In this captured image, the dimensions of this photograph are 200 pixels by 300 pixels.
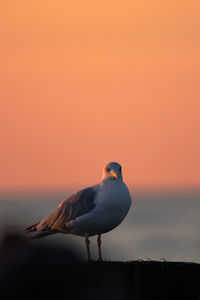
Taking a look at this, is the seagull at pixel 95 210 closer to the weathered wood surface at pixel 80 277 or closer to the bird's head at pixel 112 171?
the bird's head at pixel 112 171

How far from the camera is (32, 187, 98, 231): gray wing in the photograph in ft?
57.2

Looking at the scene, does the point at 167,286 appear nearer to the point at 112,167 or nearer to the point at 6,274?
the point at 6,274

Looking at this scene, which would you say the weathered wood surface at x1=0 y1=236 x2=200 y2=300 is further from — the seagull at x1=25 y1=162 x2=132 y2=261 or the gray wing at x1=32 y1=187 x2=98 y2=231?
the gray wing at x1=32 y1=187 x2=98 y2=231

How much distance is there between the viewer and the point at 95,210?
17.3 metres

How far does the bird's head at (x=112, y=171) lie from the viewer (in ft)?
57.0

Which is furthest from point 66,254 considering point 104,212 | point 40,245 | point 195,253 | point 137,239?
→ point 137,239

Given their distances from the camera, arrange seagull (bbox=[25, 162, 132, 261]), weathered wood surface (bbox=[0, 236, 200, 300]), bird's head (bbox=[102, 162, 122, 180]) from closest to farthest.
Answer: weathered wood surface (bbox=[0, 236, 200, 300]) < seagull (bbox=[25, 162, 132, 261]) < bird's head (bbox=[102, 162, 122, 180])

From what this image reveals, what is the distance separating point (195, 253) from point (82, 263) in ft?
150

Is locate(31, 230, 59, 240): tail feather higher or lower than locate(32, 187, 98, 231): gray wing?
lower

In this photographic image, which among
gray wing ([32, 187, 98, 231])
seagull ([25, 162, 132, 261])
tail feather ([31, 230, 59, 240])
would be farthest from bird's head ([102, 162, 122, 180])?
tail feather ([31, 230, 59, 240])

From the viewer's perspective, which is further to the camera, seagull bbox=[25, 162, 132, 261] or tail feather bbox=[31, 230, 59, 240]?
tail feather bbox=[31, 230, 59, 240]

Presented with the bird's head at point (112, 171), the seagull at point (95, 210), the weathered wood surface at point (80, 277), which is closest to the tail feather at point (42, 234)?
the seagull at point (95, 210)

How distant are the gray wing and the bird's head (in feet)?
1.03

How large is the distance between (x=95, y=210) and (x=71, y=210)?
0.55m
